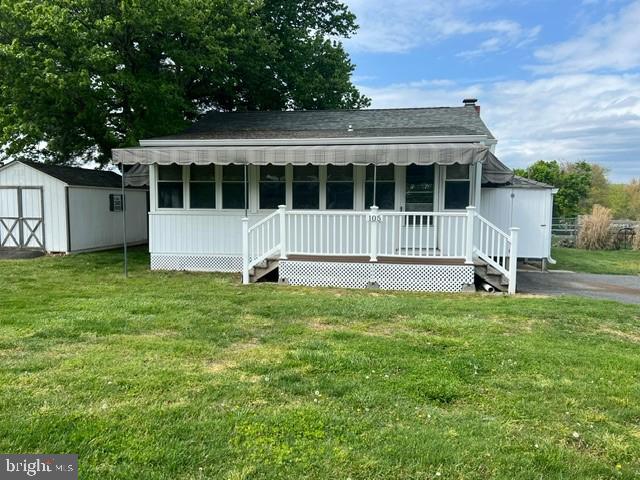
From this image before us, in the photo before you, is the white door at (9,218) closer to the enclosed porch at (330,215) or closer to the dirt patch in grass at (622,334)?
the enclosed porch at (330,215)

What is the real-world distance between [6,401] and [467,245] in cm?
723

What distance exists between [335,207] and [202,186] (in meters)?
3.14

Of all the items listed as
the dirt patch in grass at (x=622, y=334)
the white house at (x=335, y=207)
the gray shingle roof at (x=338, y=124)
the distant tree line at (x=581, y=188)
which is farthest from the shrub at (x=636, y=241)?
the dirt patch in grass at (x=622, y=334)

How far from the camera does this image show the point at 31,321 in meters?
5.65

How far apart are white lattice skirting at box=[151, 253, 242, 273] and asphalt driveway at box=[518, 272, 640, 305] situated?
6098mm

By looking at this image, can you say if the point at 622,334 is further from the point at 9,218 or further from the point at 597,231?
the point at 9,218

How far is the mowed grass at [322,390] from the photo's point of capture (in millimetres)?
2768

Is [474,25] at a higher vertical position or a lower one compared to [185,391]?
higher

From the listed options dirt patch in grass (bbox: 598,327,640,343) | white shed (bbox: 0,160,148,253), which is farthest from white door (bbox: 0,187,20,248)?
dirt patch in grass (bbox: 598,327,640,343)

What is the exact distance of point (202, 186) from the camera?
1064 centimetres

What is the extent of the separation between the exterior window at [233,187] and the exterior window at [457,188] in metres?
4.54

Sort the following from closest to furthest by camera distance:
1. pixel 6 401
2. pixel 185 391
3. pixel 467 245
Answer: pixel 6 401, pixel 185 391, pixel 467 245

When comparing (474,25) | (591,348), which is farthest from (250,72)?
(591,348)

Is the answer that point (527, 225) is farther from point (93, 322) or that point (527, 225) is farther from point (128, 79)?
point (128, 79)
